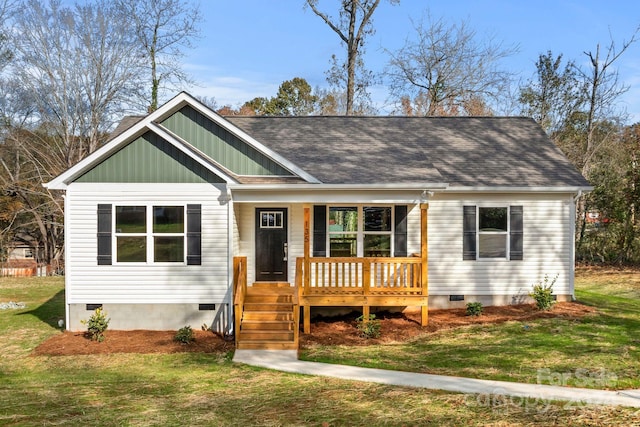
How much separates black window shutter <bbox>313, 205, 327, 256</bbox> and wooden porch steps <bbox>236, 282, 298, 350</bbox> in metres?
1.20

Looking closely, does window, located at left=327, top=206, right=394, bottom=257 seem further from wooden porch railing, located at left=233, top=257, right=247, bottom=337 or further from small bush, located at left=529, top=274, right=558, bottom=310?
small bush, located at left=529, top=274, right=558, bottom=310

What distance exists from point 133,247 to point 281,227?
3652 mm

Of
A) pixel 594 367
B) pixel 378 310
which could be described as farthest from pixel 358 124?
pixel 594 367

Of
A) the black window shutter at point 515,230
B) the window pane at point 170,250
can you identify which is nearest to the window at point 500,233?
the black window shutter at point 515,230

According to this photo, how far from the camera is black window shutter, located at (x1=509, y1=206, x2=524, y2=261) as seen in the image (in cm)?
1262

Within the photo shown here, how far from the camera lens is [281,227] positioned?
12.4 metres

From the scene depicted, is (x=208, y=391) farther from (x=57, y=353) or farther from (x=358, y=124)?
(x=358, y=124)

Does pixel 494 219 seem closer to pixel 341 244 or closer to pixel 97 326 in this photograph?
pixel 341 244

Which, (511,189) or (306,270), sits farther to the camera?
(511,189)

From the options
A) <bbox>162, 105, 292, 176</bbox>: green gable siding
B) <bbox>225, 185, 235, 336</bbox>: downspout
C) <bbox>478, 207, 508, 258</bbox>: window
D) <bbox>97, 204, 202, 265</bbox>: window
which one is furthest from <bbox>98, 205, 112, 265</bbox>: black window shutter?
<bbox>478, 207, 508, 258</bbox>: window

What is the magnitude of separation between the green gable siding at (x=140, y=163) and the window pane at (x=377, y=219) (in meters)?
4.41

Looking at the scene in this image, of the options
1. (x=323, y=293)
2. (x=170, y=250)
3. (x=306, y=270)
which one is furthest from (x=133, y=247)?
(x=323, y=293)

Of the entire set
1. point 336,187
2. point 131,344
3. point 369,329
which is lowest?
point 131,344

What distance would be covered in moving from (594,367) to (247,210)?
326 inches
